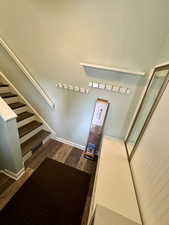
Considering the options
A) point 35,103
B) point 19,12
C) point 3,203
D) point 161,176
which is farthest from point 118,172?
point 19,12

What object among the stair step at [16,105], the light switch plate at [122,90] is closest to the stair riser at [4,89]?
the stair step at [16,105]

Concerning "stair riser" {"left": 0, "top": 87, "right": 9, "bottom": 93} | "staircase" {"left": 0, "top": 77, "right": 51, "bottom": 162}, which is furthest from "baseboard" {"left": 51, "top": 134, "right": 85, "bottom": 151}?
"stair riser" {"left": 0, "top": 87, "right": 9, "bottom": 93}

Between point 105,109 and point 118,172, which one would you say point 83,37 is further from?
point 118,172

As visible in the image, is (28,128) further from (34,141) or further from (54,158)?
(54,158)

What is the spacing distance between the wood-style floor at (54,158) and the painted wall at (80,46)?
0.31 meters

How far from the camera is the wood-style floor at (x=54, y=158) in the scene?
1.36 meters

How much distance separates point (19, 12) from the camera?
179cm

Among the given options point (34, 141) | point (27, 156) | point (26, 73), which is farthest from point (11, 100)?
point (27, 156)

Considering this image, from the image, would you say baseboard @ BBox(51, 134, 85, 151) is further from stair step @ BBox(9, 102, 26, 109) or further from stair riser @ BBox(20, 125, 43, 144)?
stair step @ BBox(9, 102, 26, 109)

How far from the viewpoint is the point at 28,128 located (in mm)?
2131

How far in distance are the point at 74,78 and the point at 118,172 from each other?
159 cm

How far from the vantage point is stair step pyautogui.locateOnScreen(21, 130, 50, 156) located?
72.8 inches

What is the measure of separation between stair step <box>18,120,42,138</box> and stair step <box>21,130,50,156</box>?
6.5 inches

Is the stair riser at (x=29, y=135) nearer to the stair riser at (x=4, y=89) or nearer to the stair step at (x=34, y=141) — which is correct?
the stair step at (x=34, y=141)
